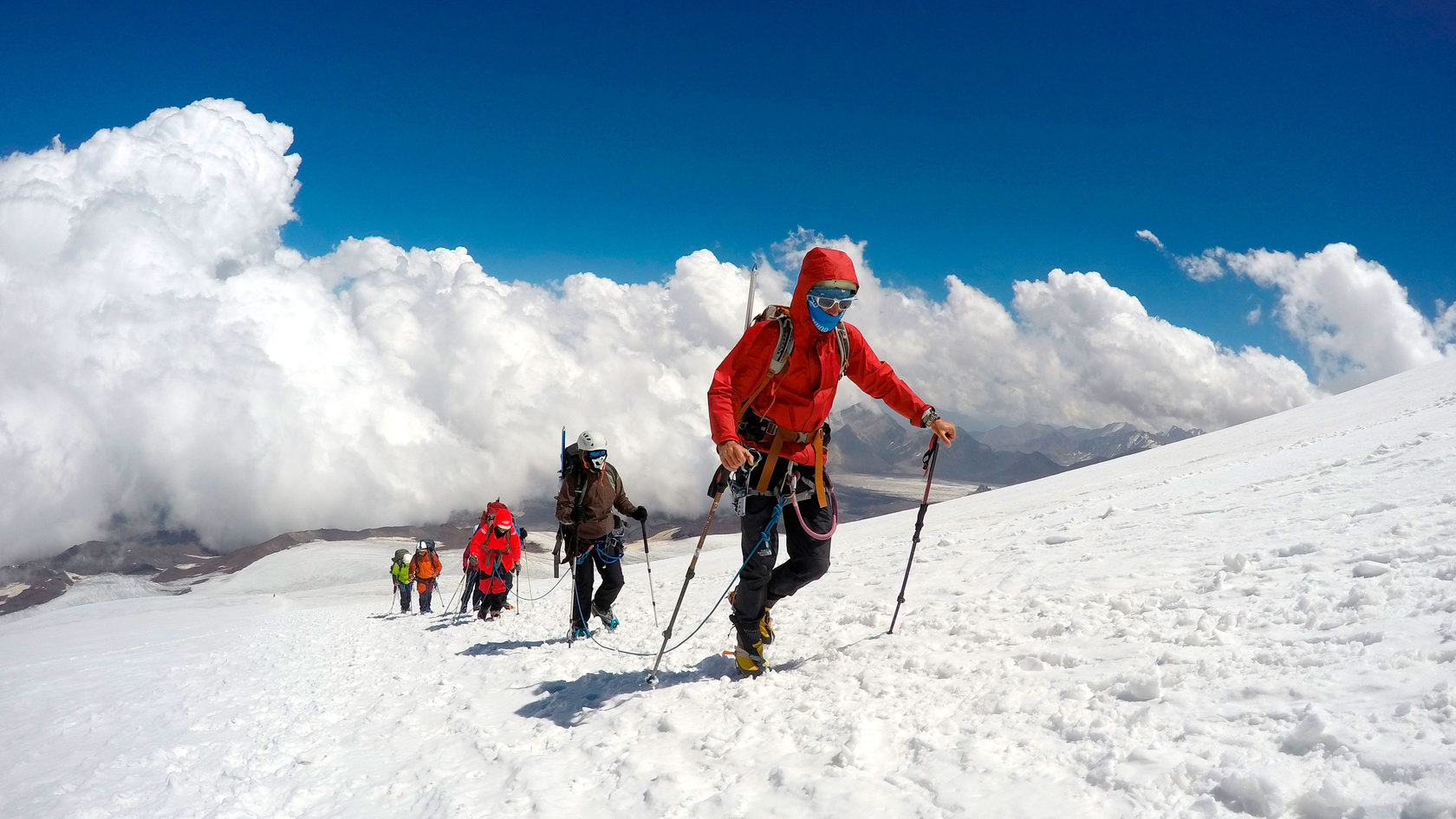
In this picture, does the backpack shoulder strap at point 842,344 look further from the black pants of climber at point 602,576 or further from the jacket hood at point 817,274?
the black pants of climber at point 602,576

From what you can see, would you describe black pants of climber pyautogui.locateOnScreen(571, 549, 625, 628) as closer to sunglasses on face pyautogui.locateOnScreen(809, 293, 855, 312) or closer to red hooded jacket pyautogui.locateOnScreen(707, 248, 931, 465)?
red hooded jacket pyautogui.locateOnScreen(707, 248, 931, 465)

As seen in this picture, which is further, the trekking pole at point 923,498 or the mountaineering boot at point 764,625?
the trekking pole at point 923,498

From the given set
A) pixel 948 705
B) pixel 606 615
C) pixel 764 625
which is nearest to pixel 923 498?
pixel 764 625

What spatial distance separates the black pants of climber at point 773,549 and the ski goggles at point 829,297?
1.20 metres

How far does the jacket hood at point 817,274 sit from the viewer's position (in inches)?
210

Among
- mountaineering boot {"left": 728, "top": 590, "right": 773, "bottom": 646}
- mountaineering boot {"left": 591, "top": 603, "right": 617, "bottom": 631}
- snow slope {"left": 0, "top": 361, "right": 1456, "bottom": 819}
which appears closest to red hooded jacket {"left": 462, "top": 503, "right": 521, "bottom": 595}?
mountaineering boot {"left": 591, "top": 603, "right": 617, "bottom": 631}

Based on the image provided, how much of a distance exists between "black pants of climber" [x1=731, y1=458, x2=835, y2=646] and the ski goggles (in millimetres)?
1200

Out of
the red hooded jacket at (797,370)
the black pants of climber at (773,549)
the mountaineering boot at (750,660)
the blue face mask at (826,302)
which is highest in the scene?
the blue face mask at (826,302)

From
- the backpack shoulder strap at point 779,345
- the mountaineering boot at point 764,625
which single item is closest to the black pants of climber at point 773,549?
the mountaineering boot at point 764,625

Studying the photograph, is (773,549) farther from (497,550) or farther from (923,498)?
(497,550)

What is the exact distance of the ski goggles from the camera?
5273 mm

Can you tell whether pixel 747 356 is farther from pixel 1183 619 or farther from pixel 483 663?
pixel 483 663

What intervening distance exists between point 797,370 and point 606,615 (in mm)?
5566

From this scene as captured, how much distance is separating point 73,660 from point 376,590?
14439 centimetres
